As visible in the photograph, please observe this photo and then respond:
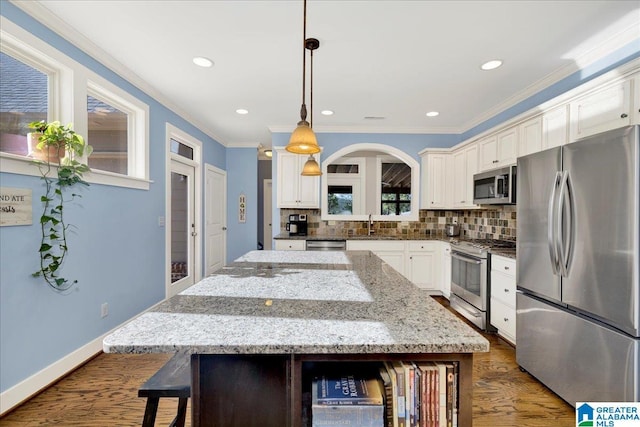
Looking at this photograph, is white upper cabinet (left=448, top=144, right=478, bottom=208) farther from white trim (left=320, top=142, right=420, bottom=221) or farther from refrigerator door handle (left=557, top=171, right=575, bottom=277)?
refrigerator door handle (left=557, top=171, right=575, bottom=277)

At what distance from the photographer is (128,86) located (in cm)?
302

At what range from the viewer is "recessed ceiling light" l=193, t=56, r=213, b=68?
267 cm

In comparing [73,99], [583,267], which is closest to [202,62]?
[73,99]

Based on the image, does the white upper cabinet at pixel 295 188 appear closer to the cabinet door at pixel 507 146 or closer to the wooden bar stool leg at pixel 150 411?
the cabinet door at pixel 507 146

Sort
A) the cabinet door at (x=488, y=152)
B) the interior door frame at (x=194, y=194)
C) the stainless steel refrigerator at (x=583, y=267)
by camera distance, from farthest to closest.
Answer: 1. the interior door frame at (x=194, y=194)
2. the cabinet door at (x=488, y=152)
3. the stainless steel refrigerator at (x=583, y=267)

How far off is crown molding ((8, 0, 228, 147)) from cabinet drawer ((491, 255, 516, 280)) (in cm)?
391

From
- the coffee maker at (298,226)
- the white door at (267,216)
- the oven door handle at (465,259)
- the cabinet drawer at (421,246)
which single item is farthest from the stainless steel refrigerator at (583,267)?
the white door at (267,216)

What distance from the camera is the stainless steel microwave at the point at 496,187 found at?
303cm

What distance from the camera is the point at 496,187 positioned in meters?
3.19

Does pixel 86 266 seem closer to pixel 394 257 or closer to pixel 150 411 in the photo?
pixel 150 411

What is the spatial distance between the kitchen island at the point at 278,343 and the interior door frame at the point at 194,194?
2903 millimetres

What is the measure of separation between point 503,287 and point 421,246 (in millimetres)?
1515

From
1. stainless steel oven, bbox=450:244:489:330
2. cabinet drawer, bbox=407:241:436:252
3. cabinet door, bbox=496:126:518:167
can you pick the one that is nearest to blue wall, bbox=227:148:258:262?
cabinet drawer, bbox=407:241:436:252

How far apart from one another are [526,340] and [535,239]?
791 millimetres
